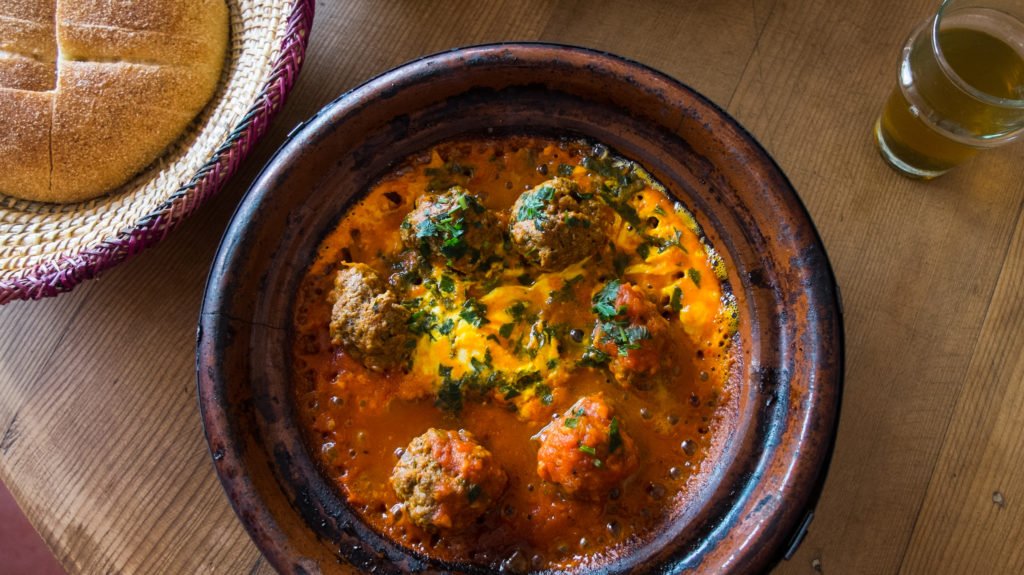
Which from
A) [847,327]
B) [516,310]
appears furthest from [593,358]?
[847,327]

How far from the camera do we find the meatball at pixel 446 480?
1.80 metres

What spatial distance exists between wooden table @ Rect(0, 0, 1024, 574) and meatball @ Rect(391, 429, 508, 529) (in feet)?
1.94

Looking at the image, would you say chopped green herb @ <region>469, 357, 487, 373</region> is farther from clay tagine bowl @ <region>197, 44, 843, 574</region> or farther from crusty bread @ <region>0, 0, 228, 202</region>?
crusty bread @ <region>0, 0, 228, 202</region>

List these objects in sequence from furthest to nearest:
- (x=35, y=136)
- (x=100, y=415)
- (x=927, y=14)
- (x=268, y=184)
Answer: (x=927, y=14) → (x=100, y=415) → (x=35, y=136) → (x=268, y=184)

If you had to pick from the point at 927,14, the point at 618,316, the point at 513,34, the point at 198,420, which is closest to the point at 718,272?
the point at 618,316

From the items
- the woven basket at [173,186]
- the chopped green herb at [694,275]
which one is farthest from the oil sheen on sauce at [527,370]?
the woven basket at [173,186]

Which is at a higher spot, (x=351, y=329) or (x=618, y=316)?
(x=618, y=316)

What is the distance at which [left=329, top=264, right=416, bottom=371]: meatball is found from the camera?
6.22ft

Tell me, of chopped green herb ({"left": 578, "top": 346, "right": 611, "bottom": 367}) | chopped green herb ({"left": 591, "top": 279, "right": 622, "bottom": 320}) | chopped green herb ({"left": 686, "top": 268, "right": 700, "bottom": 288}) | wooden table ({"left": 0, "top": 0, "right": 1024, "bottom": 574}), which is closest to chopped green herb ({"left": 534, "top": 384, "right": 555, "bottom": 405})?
chopped green herb ({"left": 578, "top": 346, "right": 611, "bottom": 367})

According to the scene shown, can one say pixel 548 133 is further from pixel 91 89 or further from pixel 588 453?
pixel 91 89

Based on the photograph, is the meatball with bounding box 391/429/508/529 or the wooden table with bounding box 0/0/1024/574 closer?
the meatball with bounding box 391/429/508/529

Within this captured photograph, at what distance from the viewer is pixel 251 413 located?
1894 mm

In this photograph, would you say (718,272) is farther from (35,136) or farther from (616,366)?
(35,136)

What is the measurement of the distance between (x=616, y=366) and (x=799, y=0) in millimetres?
1362
